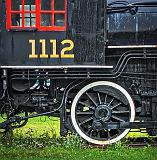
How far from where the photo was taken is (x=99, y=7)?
8.61 metres

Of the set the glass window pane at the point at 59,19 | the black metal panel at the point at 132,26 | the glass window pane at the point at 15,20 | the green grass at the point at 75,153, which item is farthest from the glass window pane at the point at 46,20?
the green grass at the point at 75,153

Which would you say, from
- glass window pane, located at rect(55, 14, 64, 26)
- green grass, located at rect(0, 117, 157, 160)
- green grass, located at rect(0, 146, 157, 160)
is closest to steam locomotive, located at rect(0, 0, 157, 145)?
glass window pane, located at rect(55, 14, 64, 26)

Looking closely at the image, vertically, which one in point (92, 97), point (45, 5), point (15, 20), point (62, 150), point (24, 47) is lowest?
point (62, 150)

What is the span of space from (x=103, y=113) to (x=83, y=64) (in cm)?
109

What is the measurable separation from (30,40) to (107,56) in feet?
5.25

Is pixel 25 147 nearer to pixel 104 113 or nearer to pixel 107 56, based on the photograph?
pixel 104 113

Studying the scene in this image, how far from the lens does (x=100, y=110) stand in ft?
29.1

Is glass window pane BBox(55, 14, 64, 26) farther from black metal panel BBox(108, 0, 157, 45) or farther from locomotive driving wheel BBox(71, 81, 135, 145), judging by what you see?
locomotive driving wheel BBox(71, 81, 135, 145)

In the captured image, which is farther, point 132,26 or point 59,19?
point 132,26

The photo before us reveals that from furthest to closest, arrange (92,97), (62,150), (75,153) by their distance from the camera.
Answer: (92,97) → (62,150) → (75,153)

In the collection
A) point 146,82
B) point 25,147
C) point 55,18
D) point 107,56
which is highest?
point 55,18

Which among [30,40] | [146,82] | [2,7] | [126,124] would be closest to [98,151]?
[126,124]

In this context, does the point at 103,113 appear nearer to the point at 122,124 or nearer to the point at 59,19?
the point at 122,124

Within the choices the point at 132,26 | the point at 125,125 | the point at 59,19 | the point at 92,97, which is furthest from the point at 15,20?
the point at 125,125
